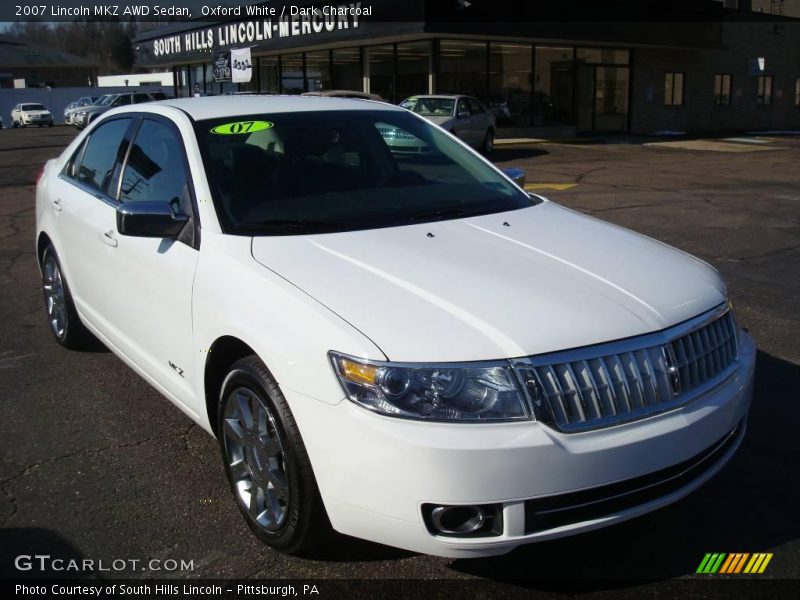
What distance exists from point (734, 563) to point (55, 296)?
4.58m

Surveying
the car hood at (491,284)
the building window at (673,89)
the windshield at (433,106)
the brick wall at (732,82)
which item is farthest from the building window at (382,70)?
the car hood at (491,284)

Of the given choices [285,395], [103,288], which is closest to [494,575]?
[285,395]

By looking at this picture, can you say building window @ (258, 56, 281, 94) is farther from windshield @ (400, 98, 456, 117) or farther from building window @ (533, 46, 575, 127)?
windshield @ (400, 98, 456, 117)

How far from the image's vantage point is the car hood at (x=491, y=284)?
8.80 feet

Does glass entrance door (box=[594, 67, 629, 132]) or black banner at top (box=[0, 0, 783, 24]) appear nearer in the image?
black banner at top (box=[0, 0, 783, 24])

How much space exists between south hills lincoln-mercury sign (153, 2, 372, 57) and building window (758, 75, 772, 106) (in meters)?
21.1

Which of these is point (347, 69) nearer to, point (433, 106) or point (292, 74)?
point (292, 74)

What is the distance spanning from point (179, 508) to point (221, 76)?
63.8 feet

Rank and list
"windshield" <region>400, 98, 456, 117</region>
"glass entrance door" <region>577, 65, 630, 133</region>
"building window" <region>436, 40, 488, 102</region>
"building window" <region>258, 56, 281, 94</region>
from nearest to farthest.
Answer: "windshield" <region>400, 98, 456, 117</region> → "building window" <region>436, 40, 488, 102</region> → "glass entrance door" <region>577, 65, 630, 133</region> → "building window" <region>258, 56, 281, 94</region>

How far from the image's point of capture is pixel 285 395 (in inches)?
112

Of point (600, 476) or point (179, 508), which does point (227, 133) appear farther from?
point (600, 476)

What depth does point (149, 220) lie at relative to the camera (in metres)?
3.57

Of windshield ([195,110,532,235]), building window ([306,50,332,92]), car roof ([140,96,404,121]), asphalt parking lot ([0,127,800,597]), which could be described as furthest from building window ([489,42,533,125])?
windshield ([195,110,532,235])

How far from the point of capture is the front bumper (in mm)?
2518
